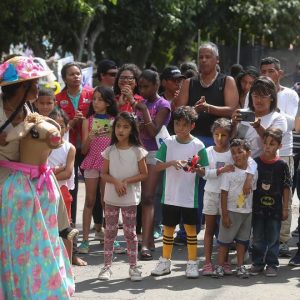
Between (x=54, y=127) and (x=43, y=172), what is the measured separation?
313 millimetres

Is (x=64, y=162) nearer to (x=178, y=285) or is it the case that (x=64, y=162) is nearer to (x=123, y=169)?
(x=123, y=169)

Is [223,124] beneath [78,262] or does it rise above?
above

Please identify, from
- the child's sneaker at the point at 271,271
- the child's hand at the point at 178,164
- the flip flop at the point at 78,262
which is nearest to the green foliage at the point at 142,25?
the flip flop at the point at 78,262

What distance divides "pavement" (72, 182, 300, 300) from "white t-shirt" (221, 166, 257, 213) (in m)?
0.62

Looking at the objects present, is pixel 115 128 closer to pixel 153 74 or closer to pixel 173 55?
pixel 153 74

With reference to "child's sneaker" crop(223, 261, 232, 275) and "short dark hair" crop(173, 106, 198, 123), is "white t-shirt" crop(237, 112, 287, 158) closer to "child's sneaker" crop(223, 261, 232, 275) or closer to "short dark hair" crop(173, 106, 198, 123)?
"short dark hair" crop(173, 106, 198, 123)

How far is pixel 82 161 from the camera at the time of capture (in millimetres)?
8414

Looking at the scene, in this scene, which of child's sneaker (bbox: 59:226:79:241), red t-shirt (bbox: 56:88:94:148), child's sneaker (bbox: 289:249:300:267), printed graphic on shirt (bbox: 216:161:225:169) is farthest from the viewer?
red t-shirt (bbox: 56:88:94:148)

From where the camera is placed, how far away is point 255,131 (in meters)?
7.48

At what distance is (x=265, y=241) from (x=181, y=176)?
95 cm

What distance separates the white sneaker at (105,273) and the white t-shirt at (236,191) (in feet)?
3.90

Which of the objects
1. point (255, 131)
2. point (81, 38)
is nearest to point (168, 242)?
point (255, 131)

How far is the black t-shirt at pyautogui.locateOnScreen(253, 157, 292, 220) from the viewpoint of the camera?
7234 mm

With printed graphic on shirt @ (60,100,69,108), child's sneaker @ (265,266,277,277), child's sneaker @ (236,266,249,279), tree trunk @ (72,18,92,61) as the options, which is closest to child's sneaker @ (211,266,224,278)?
child's sneaker @ (236,266,249,279)
